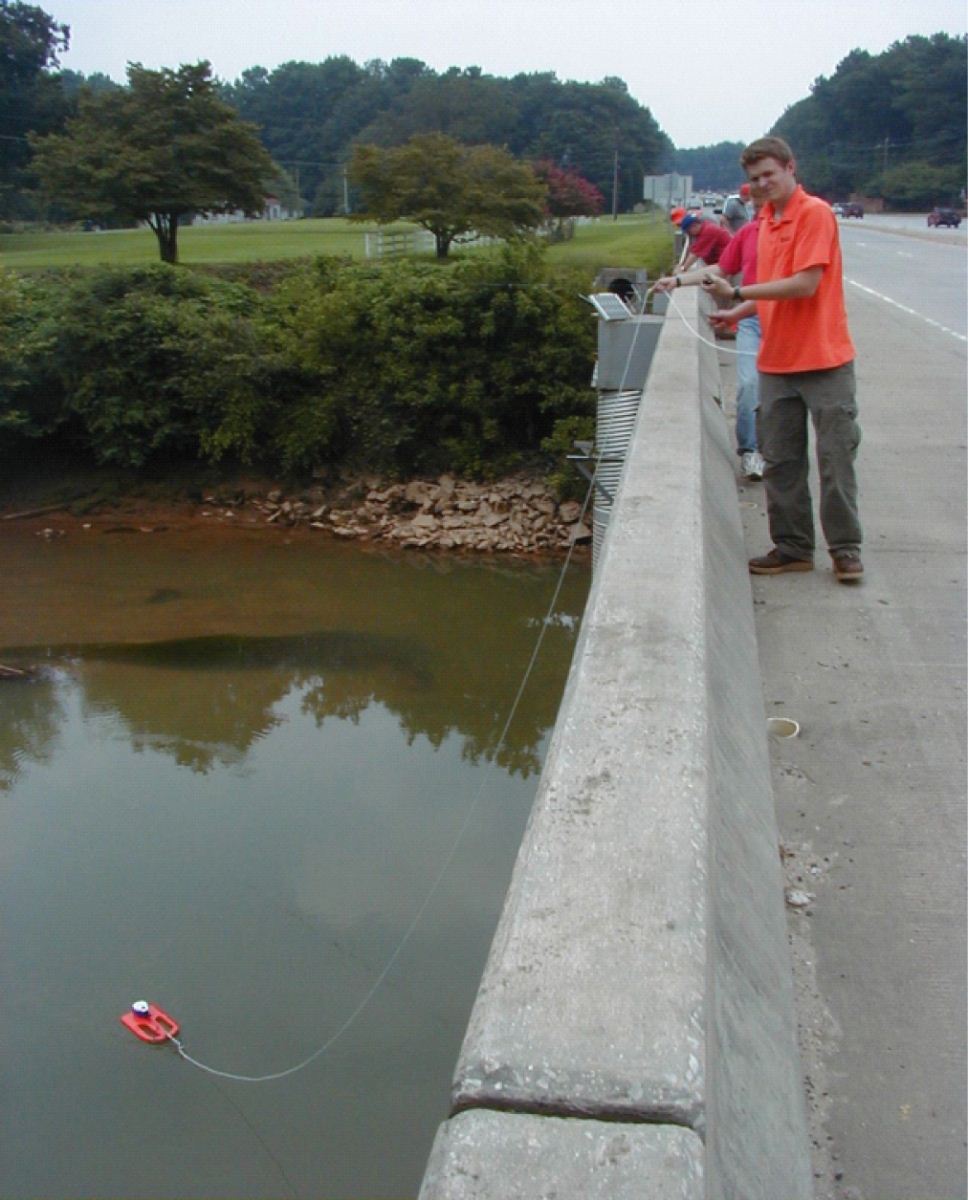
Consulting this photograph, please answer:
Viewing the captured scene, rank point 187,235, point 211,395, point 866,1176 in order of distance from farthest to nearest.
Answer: point 187,235 < point 211,395 < point 866,1176

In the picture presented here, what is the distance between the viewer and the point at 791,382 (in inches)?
215

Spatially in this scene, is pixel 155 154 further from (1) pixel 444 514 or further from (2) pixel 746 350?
(2) pixel 746 350

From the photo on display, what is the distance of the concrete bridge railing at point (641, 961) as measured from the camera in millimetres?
1592

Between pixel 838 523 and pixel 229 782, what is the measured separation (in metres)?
11.5

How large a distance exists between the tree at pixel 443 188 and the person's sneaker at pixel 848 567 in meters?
35.6

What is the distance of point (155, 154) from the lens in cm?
3834

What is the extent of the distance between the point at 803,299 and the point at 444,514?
24.0 m

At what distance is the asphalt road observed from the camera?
8.40 feet

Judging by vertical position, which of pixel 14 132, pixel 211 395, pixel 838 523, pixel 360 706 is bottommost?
pixel 360 706

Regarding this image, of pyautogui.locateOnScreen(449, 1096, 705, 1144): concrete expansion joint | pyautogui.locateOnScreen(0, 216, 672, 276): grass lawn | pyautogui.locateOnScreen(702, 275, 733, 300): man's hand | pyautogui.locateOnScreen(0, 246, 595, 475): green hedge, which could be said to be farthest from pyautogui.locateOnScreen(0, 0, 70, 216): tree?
pyautogui.locateOnScreen(449, 1096, 705, 1144): concrete expansion joint

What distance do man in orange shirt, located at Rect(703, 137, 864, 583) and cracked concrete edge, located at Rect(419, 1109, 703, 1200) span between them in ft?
13.5

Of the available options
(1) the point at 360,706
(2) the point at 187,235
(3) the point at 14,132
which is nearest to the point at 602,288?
(1) the point at 360,706

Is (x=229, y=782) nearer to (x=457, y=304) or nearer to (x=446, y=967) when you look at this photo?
(x=446, y=967)

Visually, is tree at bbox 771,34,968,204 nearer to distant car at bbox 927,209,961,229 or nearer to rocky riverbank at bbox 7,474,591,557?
distant car at bbox 927,209,961,229
